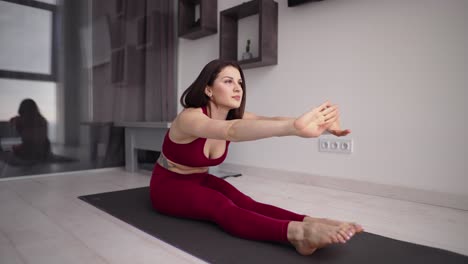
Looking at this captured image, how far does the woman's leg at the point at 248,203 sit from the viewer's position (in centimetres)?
127

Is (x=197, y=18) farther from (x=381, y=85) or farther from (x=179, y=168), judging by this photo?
(x=179, y=168)

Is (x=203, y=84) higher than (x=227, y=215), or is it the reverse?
(x=203, y=84)

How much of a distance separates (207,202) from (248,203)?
0.19m

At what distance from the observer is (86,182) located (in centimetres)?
247

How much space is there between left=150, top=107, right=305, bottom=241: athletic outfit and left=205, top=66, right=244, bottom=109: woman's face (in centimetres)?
8

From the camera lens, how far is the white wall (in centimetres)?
179

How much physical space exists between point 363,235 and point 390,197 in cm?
85

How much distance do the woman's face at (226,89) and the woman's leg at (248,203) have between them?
0.41m

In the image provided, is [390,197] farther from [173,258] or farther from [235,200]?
[173,258]

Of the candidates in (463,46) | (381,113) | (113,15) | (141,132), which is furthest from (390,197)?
(113,15)

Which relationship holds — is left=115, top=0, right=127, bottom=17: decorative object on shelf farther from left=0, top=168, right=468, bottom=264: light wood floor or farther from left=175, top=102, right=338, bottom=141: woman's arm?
left=175, top=102, right=338, bottom=141: woman's arm

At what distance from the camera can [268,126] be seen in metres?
0.96

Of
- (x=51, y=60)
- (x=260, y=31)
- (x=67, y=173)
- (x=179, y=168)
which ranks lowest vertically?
(x=67, y=173)

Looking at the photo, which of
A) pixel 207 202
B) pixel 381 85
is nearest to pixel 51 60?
pixel 207 202
